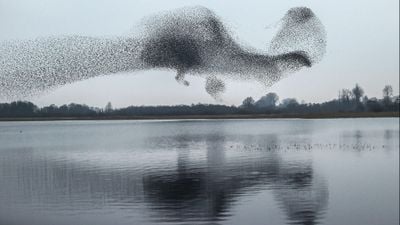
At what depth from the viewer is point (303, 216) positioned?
38.3ft

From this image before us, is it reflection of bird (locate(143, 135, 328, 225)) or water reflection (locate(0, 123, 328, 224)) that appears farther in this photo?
water reflection (locate(0, 123, 328, 224))

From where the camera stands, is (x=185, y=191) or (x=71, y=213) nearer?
(x=71, y=213)

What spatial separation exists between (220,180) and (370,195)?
224 inches

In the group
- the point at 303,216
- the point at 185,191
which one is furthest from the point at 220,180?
the point at 303,216

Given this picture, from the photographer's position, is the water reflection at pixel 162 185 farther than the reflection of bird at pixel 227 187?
Yes

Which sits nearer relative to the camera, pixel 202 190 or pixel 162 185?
pixel 202 190

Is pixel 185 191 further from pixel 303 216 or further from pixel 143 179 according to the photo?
pixel 303 216

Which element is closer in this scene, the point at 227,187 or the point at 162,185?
the point at 227,187

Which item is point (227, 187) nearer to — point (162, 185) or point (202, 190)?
point (202, 190)

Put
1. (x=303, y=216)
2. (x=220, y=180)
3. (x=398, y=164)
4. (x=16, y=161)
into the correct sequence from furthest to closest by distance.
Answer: (x=16, y=161)
(x=398, y=164)
(x=220, y=180)
(x=303, y=216)

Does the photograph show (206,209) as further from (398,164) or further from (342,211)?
(398,164)

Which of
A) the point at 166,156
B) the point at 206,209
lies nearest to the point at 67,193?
the point at 206,209

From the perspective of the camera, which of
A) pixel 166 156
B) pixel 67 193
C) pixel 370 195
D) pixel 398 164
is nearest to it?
A: pixel 370 195

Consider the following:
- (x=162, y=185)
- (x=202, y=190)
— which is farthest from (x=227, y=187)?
(x=162, y=185)
